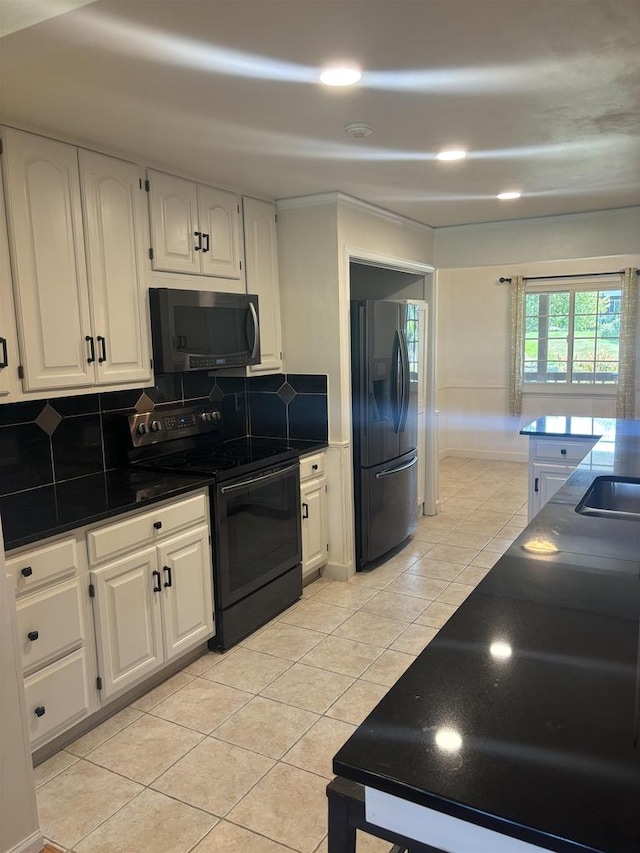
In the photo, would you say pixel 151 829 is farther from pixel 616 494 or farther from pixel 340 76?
pixel 340 76

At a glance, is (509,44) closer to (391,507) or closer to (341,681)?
(341,681)

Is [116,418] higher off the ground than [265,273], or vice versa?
[265,273]

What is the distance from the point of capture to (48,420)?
2.81 metres

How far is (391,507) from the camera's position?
14.0 ft

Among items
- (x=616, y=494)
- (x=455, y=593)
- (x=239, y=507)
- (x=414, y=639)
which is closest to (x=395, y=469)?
(x=455, y=593)

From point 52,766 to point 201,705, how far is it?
1.98 feet

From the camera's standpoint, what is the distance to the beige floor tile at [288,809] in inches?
76.2

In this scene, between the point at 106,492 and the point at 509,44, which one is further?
the point at 106,492

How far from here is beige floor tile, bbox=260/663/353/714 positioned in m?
2.65

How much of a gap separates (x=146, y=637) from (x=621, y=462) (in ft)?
7.58

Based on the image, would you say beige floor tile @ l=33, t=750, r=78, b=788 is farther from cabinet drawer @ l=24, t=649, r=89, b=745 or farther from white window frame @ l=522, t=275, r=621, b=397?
white window frame @ l=522, t=275, r=621, b=397

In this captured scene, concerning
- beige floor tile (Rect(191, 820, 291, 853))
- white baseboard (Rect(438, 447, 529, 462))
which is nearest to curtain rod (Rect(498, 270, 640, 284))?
white baseboard (Rect(438, 447, 529, 462))

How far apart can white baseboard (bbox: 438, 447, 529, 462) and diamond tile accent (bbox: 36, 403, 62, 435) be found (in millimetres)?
5529

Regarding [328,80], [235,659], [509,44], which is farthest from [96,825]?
[509,44]
